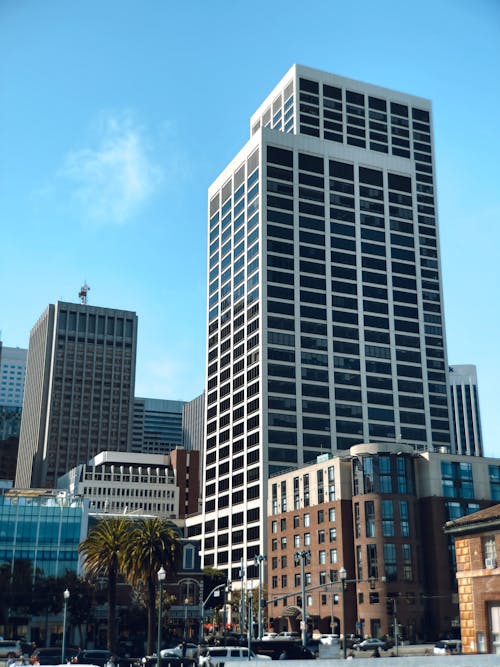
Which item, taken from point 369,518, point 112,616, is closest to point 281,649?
point 112,616

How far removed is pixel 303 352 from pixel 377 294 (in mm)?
23117

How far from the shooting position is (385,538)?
383 ft

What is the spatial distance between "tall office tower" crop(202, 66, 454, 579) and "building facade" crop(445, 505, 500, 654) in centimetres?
10580

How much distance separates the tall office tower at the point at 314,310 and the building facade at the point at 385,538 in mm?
23718

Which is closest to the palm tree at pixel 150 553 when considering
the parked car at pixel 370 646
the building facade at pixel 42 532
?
the parked car at pixel 370 646

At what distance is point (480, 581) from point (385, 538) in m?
72.1

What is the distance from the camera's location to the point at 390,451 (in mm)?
121812

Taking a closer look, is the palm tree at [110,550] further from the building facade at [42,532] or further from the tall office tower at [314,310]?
the tall office tower at [314,310]

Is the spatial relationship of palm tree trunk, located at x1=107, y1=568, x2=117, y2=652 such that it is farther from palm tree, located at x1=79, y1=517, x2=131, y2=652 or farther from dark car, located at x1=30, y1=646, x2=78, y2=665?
dark car, located at x1=30, y1=646, x2=78, y2=665

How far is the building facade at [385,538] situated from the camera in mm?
114438

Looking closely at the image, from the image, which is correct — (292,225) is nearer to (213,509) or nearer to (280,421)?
(280,421)

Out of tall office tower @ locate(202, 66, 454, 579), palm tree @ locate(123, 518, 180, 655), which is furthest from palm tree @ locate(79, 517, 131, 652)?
tall office tower @ locate(202, 66, 454, 579)

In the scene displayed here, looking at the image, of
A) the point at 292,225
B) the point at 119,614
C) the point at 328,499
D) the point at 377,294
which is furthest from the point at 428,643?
the point at 292,225

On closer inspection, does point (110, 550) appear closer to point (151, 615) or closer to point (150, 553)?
point (150, 553)
